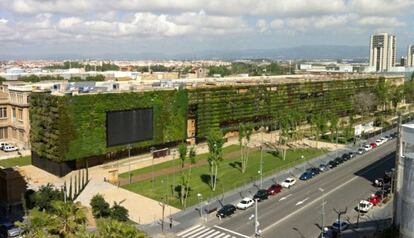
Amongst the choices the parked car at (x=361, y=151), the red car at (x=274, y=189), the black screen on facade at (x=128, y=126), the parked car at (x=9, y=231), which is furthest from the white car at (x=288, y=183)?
the parked car at (x=9, y=231)

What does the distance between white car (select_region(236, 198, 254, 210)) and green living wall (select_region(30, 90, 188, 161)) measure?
34371 mm

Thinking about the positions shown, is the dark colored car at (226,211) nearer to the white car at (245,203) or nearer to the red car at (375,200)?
the white car at (245,203)

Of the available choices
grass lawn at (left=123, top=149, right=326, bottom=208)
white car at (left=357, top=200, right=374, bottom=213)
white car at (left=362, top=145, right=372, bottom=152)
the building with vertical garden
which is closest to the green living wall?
the building with vertical garden

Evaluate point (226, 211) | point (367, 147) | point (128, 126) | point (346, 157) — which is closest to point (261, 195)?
point (226, 211)

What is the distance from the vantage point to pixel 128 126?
9031cm

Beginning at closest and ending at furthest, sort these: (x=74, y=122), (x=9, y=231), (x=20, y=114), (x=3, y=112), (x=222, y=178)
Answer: (x=9, y=231) < (x=222, y=178) < (x=74, y=122) < (x=20, y=114) < (x=3, y=112)

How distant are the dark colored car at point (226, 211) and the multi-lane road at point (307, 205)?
0.62 meters

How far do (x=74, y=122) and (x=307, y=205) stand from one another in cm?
4361

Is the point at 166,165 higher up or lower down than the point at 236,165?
lower down

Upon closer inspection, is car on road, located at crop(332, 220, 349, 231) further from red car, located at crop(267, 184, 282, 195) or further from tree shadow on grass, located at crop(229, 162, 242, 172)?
tree shadow on grass, located at crop(229, 162, 242, 172)

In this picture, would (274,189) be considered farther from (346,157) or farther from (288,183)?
(346,157)

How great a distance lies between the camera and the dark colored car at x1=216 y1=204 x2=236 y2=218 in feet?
193

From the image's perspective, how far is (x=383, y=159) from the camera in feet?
298

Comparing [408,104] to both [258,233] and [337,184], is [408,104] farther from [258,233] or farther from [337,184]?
[258,233]
